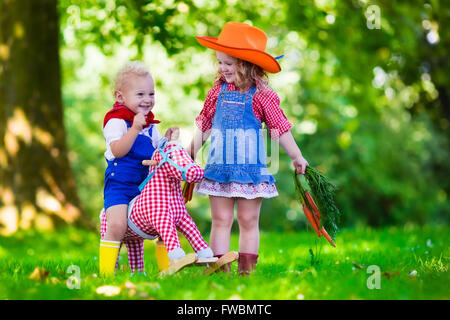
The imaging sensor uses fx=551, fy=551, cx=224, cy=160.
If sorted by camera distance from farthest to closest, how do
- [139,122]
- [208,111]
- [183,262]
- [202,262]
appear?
[208,111], [139,122], [202,262], [183,262]

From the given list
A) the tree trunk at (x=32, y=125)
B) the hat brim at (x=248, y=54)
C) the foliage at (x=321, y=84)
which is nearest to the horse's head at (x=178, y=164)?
the hat brim at (x=248, y=54)

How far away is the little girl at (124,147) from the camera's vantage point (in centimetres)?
398

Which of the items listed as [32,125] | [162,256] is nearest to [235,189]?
[162,256]

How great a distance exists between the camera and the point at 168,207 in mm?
3865

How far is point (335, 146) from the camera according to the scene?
62.9ft

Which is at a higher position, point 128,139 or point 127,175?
point 128,139

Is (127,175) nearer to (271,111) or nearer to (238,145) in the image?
(238,145)

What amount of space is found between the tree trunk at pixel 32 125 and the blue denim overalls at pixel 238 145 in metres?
4.22

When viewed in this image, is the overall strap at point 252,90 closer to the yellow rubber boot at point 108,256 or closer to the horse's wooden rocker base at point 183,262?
the horse's wooden rocker base at point 183,262

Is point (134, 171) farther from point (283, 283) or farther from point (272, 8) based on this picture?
point (272, 8)

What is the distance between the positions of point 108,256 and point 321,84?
817 cm

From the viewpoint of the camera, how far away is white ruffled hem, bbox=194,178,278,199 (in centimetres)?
408

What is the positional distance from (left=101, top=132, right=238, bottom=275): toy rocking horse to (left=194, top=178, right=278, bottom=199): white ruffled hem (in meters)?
0.21
